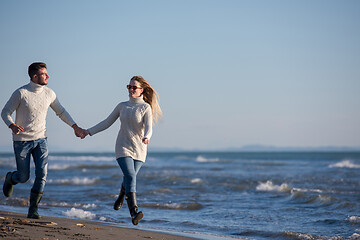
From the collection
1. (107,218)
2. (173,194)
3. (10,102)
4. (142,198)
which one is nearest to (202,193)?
(173,194)

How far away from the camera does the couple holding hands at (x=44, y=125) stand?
234 inches

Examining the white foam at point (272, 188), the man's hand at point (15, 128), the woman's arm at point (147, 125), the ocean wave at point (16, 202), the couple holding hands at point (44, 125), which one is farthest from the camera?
the white foam at point (272, 188)

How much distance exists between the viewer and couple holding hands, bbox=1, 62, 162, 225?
19.5 feet

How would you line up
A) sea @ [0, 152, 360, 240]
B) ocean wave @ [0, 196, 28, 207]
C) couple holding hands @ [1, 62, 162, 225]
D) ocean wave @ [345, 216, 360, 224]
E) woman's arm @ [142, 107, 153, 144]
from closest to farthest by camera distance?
woman's arm @ [142, 107, 153, 144] < couple holding hands @ [1, 62, 162, 225] < sea @ [0, 152, 360, 240] < ocean wave @ [345, 216, 360, 224] < ocean wave @ [0, 196, 28, 207]

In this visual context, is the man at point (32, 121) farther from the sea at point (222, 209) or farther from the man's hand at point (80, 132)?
the sea at point (222, 209)

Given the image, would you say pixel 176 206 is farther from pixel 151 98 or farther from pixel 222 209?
pixel 151 98

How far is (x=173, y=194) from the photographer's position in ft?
43.1

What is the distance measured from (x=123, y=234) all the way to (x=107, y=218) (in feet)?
8.59

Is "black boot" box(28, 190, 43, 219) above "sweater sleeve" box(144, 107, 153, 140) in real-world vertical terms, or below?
below

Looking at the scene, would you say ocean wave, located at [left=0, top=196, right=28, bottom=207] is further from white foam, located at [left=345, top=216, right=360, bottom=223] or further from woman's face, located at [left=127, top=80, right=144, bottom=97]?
white foam, located at [left=345, top=216, right=360, bottom=223]

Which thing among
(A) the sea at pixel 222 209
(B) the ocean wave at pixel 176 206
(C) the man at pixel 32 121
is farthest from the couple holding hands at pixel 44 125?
(B) the ocean wave at pixel 176 206

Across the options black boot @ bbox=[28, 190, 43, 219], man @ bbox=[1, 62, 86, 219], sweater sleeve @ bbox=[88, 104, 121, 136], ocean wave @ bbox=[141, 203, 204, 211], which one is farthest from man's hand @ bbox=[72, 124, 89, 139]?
ocean wave @ bbox=[141, 203, 204, 211]

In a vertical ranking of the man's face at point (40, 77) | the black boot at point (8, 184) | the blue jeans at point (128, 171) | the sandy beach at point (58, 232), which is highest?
the man's face at point (40, 77)

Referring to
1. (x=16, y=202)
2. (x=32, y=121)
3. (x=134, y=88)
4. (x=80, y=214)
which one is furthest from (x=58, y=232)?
(x=16, y=202)
